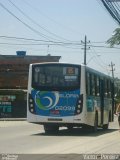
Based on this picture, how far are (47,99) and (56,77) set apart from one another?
1092 millimetres

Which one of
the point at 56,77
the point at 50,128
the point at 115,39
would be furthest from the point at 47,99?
the point at 115,39

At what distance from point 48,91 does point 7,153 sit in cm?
936

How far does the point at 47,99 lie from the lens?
25938 mm

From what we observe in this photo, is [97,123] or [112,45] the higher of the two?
[112,45]

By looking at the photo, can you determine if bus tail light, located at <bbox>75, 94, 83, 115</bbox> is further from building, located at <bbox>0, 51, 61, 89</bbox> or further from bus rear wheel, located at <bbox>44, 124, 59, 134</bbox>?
building, located at <bbox>0, 51, 61, 89</bbox>

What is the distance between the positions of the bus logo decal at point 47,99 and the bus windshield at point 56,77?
0.90 feet

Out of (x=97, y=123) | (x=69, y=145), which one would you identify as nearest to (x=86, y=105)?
(x=97, y=123)

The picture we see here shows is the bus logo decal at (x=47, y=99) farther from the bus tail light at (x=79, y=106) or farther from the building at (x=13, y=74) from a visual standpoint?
the building at (x=13, y=74)

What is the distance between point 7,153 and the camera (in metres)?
16.7

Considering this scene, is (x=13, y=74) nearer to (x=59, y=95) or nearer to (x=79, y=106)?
(x=59, y=95)

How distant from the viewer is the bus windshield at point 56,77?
25656 millimetres

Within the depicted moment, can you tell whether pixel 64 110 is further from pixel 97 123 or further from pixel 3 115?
pixel 3 115

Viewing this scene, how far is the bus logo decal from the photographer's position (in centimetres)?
2586

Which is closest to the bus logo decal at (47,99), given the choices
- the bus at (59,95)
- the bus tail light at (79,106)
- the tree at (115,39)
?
the bus at (59,95)
